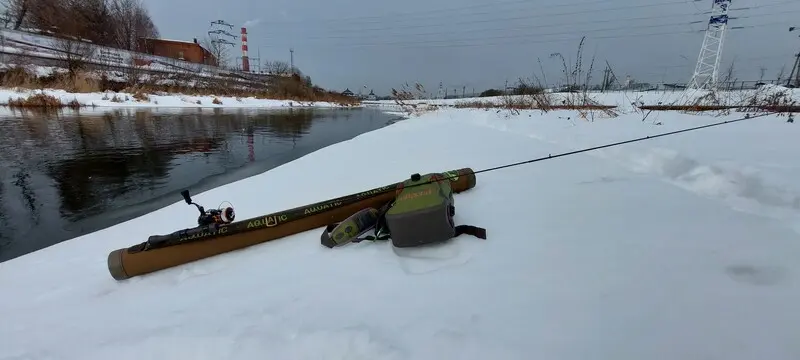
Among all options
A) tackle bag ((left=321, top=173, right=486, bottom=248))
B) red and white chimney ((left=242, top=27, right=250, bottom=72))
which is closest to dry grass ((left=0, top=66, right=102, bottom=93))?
tackle bag ((left=321, top=173, right=486, bottom=248))

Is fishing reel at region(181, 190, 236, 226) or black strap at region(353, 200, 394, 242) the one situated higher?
fishing reel at region(181, 190, 236, 226)

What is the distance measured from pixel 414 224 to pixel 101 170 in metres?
4.92

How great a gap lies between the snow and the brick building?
202 ft

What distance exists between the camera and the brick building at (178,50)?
4962 centimetres

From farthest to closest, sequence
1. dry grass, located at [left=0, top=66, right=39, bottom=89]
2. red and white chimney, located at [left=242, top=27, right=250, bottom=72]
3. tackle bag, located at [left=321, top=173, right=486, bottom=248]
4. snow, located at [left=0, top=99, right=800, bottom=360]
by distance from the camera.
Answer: red and white chimney, located at [left=242, top=27, right=250, bottom=72], dry grass, located at [left=0, top=66, right=39, bottom=89], tackle bag, located at [left=321, top=173, right=486, bottom=248], snow, located at [left=0, top=99, right=800, bottom=360]

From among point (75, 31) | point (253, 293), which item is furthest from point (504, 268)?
point (75, 31)

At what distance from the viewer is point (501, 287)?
1542 millimetres

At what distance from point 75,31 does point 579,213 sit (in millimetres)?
52862

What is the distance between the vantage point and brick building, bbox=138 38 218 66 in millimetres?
49625

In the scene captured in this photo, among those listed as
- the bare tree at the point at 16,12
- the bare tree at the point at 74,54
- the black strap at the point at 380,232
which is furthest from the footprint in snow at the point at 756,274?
the bare tree at the point at 16,12

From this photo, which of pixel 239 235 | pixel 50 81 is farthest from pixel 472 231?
pixel 50 81

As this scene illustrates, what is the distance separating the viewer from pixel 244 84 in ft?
129

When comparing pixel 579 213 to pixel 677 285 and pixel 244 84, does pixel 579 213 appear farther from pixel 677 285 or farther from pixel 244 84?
pixel 244 84

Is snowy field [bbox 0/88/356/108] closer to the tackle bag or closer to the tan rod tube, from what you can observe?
the tan rod tube
